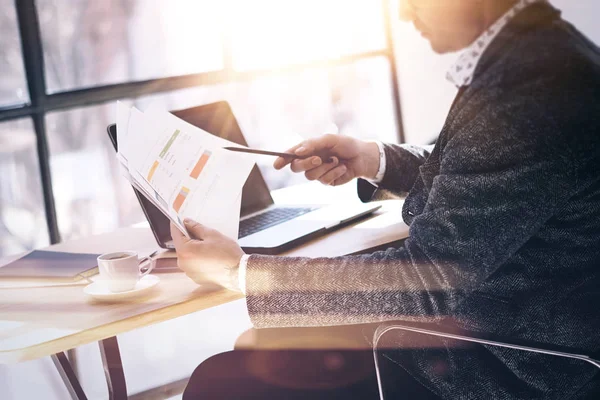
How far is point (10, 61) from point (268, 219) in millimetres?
1510

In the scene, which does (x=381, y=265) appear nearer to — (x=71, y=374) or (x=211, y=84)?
(x=71, y=374)

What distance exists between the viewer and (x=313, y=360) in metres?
1.37

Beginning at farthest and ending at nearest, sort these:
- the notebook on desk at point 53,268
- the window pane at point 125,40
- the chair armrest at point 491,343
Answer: the window pane at point 125,40
the notebook on desk at point 53,268
the chair armrest at point 491,343

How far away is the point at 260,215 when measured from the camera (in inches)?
68.0

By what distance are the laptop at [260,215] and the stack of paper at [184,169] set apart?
0.23m

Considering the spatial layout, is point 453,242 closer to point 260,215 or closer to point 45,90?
point 260,215

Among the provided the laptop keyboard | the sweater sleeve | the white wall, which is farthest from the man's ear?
the white wall

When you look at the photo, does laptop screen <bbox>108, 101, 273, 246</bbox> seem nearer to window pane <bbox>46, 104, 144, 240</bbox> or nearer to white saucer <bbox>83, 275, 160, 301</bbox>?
white saucer <bbox>83, 275, 160, 301</bbox>

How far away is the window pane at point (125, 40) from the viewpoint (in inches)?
108

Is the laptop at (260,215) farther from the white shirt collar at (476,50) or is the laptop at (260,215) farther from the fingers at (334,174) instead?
the white shirt collar at (476,50)

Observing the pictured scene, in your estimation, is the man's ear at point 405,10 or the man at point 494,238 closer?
the man at point 494,238

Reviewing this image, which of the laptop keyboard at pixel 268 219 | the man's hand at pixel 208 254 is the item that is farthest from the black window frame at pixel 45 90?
the man's hand at pixel 208 254

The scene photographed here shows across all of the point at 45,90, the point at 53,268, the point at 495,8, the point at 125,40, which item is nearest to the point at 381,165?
the point at 495,8

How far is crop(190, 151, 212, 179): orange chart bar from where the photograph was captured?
3.93 feet
